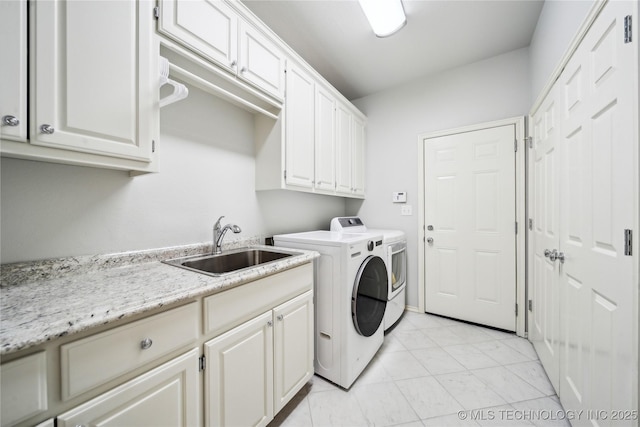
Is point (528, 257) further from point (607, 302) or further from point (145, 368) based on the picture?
point (145, 368)

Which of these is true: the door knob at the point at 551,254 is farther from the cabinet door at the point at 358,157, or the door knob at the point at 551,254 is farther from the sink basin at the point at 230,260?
the cabinet door at the point at 358,157

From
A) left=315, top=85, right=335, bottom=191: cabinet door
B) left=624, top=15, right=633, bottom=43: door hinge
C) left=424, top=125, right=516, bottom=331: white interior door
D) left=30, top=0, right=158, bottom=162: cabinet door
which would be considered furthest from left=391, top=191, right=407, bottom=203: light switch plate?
left=30, top=0, right=158, bottom=162: cabinet door

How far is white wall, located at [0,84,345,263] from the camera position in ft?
3.14

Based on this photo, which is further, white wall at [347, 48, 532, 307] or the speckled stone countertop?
white wall at [347, 48, 532, 307]

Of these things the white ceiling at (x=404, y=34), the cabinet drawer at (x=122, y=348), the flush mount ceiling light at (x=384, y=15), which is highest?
the white ceiling at (x=404, y=34)

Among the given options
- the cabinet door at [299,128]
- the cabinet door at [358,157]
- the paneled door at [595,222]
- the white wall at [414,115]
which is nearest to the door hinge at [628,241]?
the paneled door at [595,222]

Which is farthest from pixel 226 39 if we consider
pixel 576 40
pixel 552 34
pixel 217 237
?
pixel 552 34

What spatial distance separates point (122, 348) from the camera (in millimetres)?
700

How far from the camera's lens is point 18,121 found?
0.73 meters

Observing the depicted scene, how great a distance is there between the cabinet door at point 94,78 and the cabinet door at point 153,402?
82 centimetres

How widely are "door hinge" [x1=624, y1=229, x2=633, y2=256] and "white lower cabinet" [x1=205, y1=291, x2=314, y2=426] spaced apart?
4.50 ft

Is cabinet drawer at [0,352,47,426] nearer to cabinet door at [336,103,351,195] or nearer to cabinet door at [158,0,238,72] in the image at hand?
cabinet door at [158,0,238,72]

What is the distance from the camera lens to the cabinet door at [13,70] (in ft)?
2.31

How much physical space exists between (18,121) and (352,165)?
2381mm
